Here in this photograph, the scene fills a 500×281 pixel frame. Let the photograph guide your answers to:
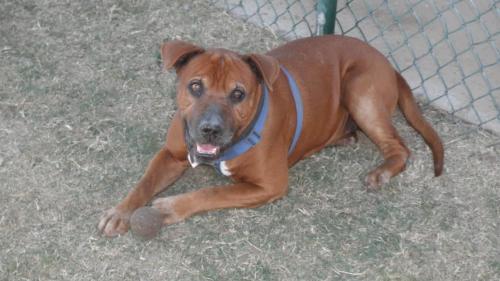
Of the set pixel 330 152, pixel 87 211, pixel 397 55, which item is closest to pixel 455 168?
pixel 330 152

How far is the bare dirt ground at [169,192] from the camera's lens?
14.6 feet

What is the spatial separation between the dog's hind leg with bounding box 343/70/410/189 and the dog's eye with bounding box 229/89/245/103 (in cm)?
108

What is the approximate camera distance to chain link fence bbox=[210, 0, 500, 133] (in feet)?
19.2

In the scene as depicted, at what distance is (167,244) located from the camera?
4.52 m

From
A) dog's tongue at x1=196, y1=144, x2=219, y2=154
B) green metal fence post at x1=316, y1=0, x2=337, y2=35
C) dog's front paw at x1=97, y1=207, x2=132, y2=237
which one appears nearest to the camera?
dog's tongue at x1=196, y1=144, x2=219, y2=154

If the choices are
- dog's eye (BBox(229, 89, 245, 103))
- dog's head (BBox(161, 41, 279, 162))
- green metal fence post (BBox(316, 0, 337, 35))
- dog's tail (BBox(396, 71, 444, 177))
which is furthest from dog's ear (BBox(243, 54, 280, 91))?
green metal fence post (BBox(316, 0, 337, 35))

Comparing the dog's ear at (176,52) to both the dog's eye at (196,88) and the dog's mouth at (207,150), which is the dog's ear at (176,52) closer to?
the dog's eye at (196,88)

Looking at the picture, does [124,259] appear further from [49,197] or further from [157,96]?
[157,96]

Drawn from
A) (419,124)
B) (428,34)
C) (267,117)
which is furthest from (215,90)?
(428,34)

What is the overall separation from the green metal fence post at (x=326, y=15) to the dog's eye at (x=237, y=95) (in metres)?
1.88

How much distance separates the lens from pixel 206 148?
14.4 feet

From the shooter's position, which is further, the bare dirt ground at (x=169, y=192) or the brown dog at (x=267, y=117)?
the bare dirt ground at (x=169, y=192)

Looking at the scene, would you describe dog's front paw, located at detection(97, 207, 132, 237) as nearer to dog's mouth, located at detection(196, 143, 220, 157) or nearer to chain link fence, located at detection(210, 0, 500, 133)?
dog's mouth, located at detection(196, 143, 220, 157)

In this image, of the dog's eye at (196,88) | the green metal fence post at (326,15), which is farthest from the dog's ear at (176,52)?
the green metal fence post at (326,15)
